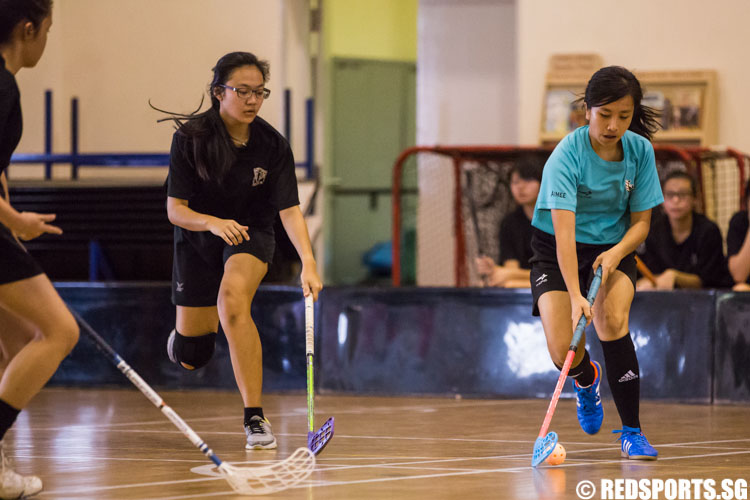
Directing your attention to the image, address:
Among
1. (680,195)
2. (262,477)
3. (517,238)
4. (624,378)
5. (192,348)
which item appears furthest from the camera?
(517,238)

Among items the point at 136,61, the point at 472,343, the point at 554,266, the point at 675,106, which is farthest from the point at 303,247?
the point at 136,61

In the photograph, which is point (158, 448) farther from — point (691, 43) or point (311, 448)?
point (691, 43)

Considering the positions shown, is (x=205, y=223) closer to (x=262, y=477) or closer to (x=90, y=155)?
(x=262, y=477)

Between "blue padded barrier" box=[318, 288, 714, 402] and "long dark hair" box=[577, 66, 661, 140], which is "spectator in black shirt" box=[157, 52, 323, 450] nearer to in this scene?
"long dark hair" box=[577, 66, 661, 140]

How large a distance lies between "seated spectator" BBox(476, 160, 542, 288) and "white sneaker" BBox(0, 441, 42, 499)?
3.36m

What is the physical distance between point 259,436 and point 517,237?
2.70m

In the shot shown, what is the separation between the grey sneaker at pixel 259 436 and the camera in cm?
363

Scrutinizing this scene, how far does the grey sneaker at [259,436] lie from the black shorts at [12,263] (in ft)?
Result: 3.76

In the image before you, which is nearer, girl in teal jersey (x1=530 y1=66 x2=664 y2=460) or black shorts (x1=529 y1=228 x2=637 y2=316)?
girl in teal jersey (x1=530 y1=66 x2=664 y2=460)

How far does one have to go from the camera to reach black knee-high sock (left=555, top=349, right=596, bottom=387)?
3637mm

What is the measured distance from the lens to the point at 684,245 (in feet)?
18.9

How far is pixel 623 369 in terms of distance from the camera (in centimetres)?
352

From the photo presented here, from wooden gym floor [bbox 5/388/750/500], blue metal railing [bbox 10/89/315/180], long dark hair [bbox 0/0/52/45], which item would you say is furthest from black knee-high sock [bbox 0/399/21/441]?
blue metal railing [bbox 10/89/315/180]
